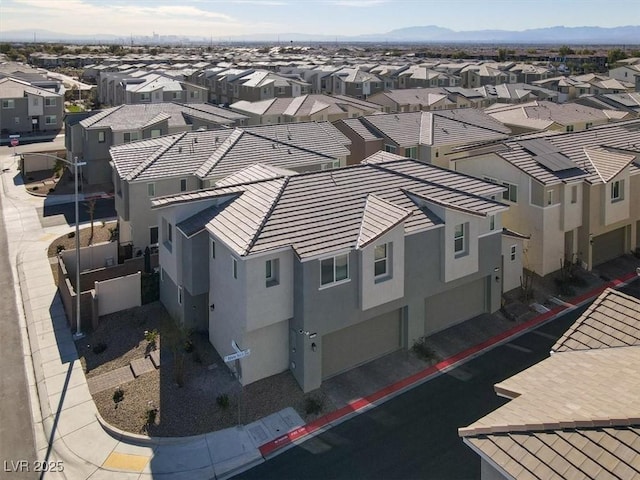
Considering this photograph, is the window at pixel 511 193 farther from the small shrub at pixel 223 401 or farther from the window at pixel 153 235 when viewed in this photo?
the window at pixel 153 235

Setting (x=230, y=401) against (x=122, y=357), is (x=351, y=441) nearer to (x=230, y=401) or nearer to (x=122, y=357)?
(x=230, y=401)

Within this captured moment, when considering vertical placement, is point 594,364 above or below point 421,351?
above

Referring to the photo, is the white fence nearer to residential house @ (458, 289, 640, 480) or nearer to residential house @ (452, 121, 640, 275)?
residential house @ (458, 289, 640, 480)

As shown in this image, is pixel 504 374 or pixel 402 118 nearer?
pixel 504 374

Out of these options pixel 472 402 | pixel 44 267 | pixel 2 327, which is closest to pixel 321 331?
pixel 472 402

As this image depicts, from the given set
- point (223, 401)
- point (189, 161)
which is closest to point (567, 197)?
point (223, 401)

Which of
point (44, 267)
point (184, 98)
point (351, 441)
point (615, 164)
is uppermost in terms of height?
point (184, 98)

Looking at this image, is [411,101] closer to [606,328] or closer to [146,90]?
[146,90]

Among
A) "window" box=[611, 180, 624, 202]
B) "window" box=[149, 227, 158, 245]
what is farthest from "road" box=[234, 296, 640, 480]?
"window" box=[149, 227, 158, 245]
